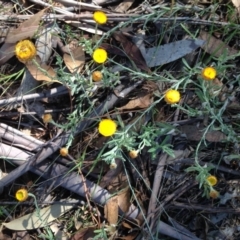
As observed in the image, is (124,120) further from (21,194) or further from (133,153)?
(21,194)

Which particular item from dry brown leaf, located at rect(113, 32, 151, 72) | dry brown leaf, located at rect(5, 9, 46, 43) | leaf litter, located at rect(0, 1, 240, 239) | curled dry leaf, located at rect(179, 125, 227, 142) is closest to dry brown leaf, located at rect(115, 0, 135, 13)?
leaf litter, located at rect(0, 1, 240, 239)

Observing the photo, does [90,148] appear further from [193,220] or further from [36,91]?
[193,220]

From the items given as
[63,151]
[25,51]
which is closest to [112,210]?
[63,151]

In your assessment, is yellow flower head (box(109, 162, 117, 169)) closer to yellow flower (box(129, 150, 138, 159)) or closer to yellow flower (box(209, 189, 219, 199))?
yellow flower (box(129, 150, 138, 159))

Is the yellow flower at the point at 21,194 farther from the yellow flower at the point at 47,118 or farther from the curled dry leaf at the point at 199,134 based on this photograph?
the curled dry leaf at the point at 199,134

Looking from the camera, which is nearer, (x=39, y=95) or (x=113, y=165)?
(x=113, y=165)

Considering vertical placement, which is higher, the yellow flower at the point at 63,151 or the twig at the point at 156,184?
→ the yellow flower at the point at 63,151

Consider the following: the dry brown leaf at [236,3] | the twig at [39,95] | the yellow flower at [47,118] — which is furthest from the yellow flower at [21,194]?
the dry brown leaf at [236,3]
